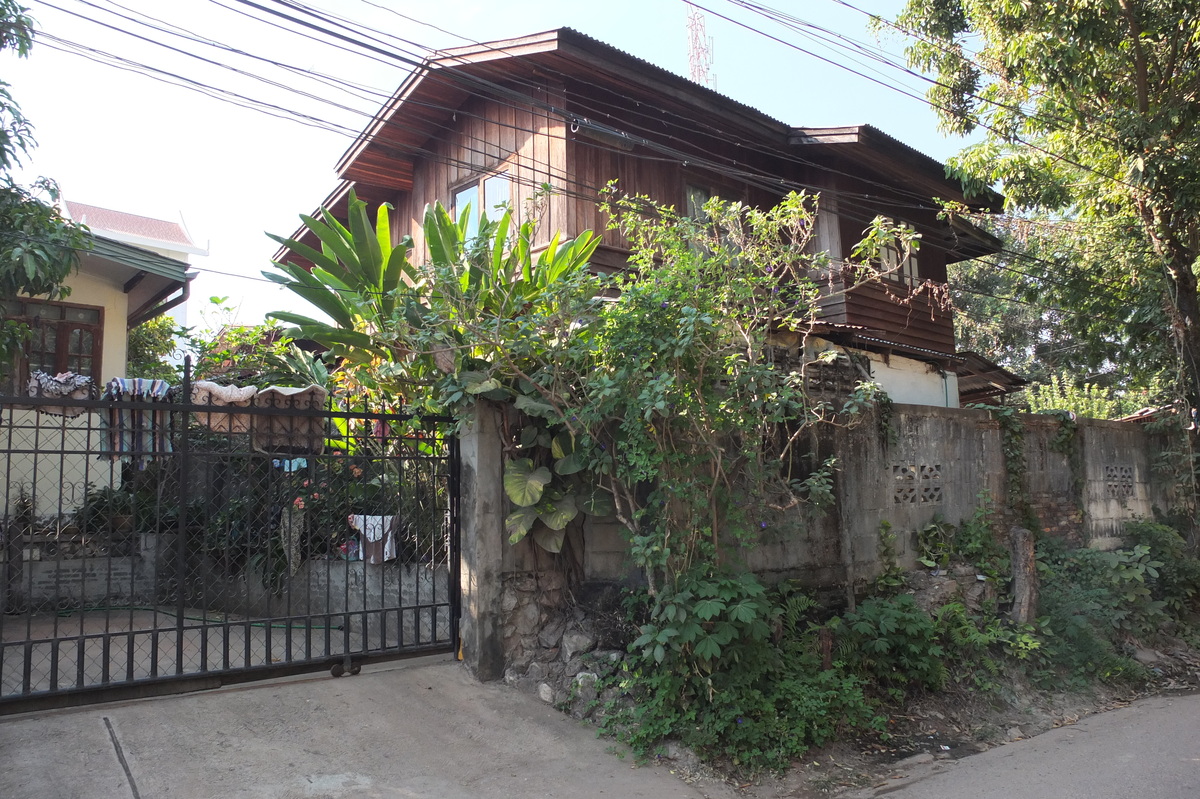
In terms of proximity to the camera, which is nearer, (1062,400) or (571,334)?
(571,334)

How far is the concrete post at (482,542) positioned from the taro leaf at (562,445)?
1.59ft

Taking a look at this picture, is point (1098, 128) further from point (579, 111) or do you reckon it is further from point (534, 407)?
point (534, 407)

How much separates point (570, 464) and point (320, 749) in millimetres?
2572

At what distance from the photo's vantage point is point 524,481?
6.24 meters

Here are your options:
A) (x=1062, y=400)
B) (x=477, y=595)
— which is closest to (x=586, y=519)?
(x=477, y=595)

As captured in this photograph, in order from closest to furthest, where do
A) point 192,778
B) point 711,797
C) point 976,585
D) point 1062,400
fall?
point 192,778
point 711,797
point 976,585
point 1062,400

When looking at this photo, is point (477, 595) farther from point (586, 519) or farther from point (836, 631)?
point (836, 631)

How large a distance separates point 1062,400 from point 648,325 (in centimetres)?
1580

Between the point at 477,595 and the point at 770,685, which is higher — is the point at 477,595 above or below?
above

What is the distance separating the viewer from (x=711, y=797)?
4.89m

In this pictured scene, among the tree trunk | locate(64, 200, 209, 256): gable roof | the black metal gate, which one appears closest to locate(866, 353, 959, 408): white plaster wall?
the tree trunk

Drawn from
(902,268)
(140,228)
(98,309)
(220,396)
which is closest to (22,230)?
(220,396)

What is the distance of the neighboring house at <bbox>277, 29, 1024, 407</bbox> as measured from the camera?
10578mm

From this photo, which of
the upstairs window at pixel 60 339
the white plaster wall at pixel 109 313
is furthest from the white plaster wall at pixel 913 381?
the upstairs window at pixel 60 339
